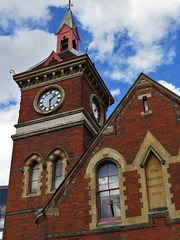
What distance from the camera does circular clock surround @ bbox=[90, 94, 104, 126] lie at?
25.4 m

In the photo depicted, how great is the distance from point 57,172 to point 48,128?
301 centimetres

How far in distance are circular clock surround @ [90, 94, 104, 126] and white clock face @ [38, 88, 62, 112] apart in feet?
7.81

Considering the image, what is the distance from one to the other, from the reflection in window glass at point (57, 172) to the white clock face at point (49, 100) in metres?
4.01

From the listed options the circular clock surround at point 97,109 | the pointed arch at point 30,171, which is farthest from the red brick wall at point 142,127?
the circular clock surround at point 97,109

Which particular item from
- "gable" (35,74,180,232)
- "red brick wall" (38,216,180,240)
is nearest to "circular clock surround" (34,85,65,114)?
"gable" (35,74,180,232)

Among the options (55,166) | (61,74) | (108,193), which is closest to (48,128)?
(55,166)

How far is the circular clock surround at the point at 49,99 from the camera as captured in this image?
2354 centimetres

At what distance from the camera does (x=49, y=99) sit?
79.2ft

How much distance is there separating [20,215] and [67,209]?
6.40 meters

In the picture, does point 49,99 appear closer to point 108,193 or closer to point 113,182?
point 113,182

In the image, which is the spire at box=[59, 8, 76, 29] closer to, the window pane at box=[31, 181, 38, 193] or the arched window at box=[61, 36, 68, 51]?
the arched window at box=[61, 36, 68, 51]

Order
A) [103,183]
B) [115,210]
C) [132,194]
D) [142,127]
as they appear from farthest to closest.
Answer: [142,127] < [103,183] < [115,210] < [132,194]

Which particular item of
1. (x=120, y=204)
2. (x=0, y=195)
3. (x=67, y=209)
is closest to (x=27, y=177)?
(x=67, y=209)

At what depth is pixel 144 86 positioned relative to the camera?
16.3 m
